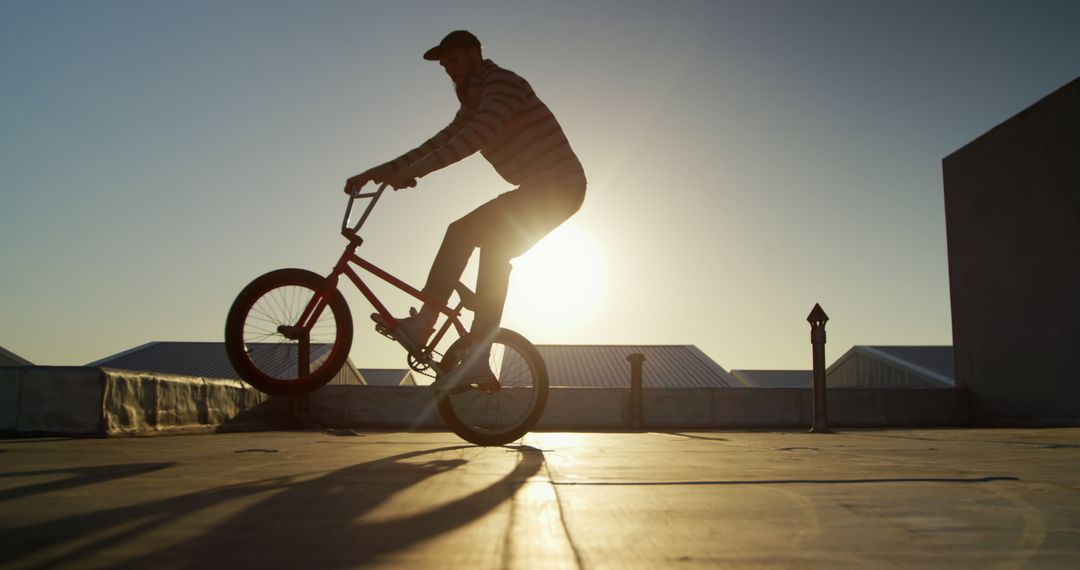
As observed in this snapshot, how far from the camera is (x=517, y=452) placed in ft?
10.4

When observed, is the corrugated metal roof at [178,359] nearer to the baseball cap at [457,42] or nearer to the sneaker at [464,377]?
the sneaker at [464,377]

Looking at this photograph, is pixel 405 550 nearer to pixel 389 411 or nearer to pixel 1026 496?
pixel 1026 496

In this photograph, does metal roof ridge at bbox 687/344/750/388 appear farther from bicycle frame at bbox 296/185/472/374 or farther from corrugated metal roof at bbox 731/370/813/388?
bicycle frame at bbox 296/185/472/374

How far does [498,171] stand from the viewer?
379 centimetres

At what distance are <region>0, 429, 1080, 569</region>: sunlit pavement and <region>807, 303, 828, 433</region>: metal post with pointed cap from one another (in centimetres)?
565

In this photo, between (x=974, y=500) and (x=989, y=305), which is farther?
(x=989, y=305)

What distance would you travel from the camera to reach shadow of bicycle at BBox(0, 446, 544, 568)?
983mm

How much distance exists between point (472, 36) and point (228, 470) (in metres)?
2.49

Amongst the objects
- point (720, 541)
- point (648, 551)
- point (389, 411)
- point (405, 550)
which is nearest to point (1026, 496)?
point (720, 541)

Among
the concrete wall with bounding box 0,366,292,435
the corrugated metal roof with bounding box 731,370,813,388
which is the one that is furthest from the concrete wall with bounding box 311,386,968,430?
the corrugated metal roof with bounding box 731,370,813,388

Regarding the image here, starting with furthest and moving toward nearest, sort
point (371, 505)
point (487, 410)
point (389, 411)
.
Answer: point (389, 411) → point (487, 410) → point (371, 505)

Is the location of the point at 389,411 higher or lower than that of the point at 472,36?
lower

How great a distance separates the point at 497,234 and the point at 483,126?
1.71 ft

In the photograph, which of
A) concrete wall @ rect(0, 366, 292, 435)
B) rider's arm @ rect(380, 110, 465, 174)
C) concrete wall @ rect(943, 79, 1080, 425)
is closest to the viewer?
rider's arm @ rect(380, 110, 465, 174)
